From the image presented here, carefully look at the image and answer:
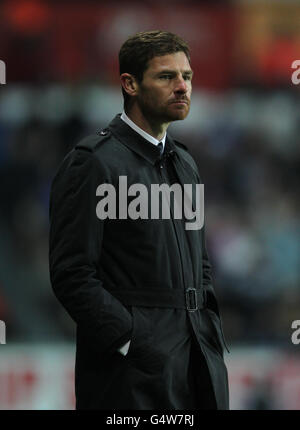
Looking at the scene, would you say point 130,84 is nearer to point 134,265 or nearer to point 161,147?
point 161,147

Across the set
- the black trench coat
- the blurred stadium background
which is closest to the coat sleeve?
the black trench coat

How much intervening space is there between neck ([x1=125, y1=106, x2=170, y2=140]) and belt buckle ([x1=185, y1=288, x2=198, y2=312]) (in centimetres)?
43

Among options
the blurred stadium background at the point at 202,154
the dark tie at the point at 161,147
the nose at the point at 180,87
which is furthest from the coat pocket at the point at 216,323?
the blurred stadium background at the point at 202,154

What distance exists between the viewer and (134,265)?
9.03 ft

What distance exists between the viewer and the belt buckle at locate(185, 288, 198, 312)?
9.30 feet

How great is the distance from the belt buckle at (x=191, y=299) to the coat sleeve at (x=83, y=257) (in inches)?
7.8

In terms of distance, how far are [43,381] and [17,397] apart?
0.59 ft

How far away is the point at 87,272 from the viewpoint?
2707 mm

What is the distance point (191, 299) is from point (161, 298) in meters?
0.10

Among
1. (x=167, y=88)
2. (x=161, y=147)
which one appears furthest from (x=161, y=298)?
(x=167, y=88)

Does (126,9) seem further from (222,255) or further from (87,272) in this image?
(87,272)

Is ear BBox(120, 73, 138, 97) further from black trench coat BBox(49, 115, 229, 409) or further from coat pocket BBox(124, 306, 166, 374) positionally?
coat pocket BBox(124, 306, 166, 374)

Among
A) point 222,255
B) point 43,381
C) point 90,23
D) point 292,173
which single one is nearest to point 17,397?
point 43,381

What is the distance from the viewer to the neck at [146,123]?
290 cm
